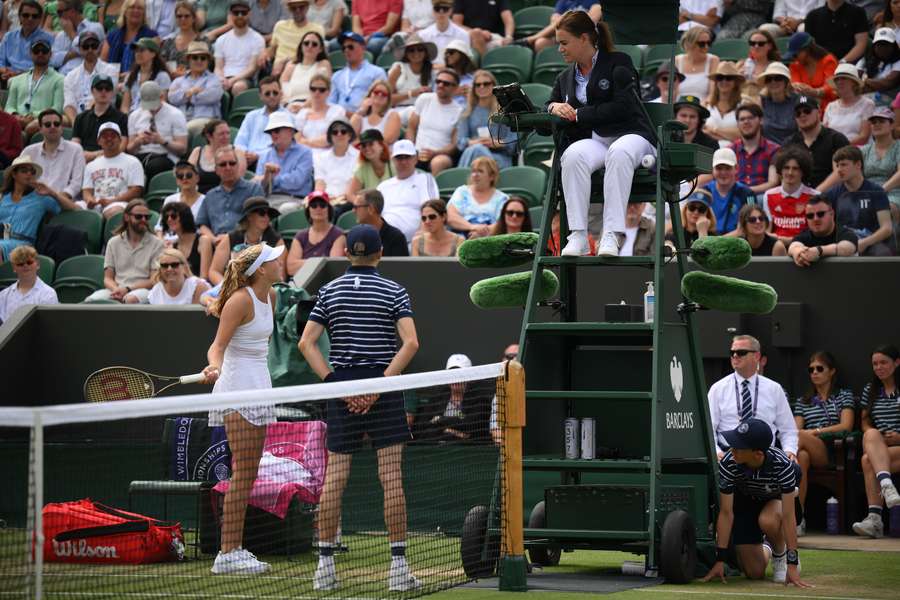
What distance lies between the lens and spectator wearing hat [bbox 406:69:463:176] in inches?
569

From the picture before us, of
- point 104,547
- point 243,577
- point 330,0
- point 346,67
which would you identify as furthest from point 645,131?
point 330,0

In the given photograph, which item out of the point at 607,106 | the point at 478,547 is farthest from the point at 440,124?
the point at 478,547

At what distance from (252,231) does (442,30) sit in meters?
4.92

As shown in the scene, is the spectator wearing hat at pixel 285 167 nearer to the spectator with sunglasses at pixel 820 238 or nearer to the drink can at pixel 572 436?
the spectator with sunglasses at pixel 820 238

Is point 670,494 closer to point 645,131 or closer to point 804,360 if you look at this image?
point 645,131

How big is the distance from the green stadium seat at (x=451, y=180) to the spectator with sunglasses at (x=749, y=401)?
472 centimetres

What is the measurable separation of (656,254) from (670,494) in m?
1.30

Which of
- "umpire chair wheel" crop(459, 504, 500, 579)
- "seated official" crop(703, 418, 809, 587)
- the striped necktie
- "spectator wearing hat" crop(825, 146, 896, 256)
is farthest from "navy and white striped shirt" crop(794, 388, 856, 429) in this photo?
"umpire chair wheel" crop(459, 504, 500, 579)

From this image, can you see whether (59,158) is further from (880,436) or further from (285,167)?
(880,436)

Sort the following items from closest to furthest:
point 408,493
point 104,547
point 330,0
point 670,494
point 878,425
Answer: point 670,494
point 104,547
point 408,493
point 878,425
point 330,0

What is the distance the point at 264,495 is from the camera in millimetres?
8734

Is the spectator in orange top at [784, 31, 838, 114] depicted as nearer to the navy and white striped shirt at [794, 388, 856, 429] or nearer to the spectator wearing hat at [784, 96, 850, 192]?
the spectator wearing hat at [784, 96, 850, 192]

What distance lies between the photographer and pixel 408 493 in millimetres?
9672

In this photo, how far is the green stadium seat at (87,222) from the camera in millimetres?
14531
